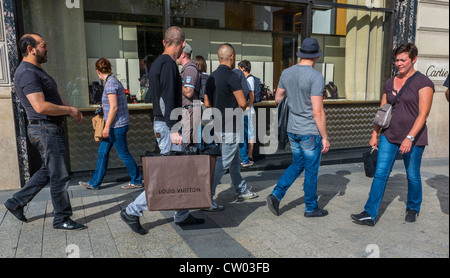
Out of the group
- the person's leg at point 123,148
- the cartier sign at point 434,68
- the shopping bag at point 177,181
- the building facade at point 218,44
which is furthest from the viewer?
the cartier sign at point 434,68

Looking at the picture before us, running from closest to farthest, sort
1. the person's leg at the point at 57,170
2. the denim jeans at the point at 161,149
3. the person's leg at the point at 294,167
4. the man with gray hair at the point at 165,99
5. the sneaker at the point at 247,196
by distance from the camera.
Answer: the man with gray hair at the point at 165,99, the denim jeans at the point at 161,149, the person's leg at the point at 57,170, the person's leg at the point at 294,167, the sneaker at the point at 247,196

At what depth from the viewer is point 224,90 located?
13.4ft

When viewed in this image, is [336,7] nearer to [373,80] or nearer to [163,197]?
[373,80]

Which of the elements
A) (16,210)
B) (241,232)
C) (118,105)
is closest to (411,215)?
(241,232)

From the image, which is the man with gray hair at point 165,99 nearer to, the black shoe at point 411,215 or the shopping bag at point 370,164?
the black shoe at point 411,215

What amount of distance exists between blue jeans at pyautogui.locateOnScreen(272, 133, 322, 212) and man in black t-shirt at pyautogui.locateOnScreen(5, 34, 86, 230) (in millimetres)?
2296

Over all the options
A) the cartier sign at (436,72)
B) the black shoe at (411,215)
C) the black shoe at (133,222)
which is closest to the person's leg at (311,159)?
the black shoe at (411,215)

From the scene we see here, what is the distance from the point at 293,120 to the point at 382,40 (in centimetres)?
509

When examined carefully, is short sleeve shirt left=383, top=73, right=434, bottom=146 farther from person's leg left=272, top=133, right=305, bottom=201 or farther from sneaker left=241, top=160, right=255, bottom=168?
sneaker left=241, top=160, right=255, bottom=168

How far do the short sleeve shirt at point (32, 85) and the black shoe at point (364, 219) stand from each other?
3.30 metres

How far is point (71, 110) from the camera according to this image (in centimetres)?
359

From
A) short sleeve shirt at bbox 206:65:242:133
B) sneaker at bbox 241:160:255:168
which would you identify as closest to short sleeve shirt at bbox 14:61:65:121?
short sleeve shirt at bbox 206:65:242:133

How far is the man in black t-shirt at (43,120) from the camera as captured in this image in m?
3.33
